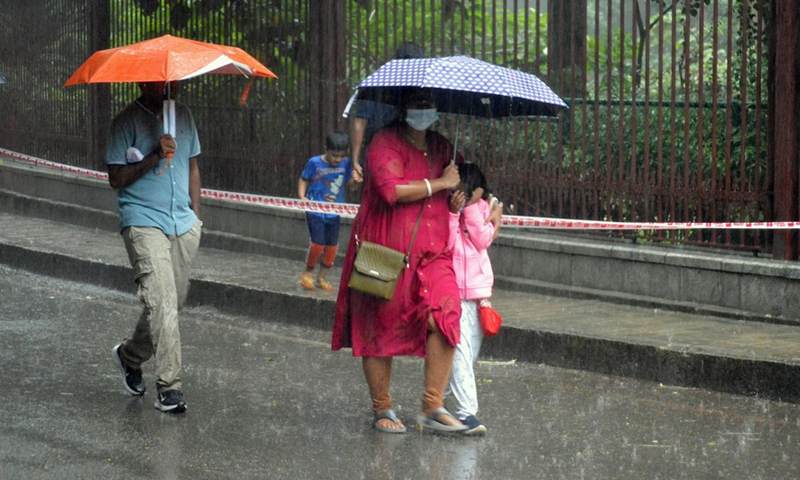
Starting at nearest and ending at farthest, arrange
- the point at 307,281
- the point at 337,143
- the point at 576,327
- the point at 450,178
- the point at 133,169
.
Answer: the point at 450,178 → the point at 133,169 → the point at 576,327 → the point at 337,143 → the point at 307,281

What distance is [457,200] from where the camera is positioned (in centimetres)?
686

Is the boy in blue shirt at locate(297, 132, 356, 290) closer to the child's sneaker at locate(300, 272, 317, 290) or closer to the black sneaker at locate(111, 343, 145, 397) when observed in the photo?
the child's sneaker at locate(300, 272, 317, 290)

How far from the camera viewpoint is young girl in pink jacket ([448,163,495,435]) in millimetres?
6934

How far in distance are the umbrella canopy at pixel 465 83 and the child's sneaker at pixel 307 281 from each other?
3.94 m

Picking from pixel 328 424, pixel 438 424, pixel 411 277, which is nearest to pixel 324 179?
pixel 328 424

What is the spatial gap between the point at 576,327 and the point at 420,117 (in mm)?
2808

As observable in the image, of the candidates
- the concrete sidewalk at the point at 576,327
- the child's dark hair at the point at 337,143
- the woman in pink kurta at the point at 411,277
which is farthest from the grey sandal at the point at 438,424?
the child's dark hair at the point at 337,143

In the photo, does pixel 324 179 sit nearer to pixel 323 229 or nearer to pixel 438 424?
pixel 323 229

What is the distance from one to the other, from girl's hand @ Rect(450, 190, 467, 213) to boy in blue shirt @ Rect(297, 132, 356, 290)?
162 inches

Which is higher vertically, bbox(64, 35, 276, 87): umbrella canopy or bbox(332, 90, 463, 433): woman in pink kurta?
bbox(64, 35, 276, 87): umbrella canopy

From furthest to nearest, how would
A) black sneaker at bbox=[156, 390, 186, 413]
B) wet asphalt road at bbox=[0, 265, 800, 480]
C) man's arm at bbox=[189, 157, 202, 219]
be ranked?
man's arm at bbox=[189, 157, 202, 219] → black sneaker at bbox=[156, 390, 186, 413] → wet asphalt road at bbox=[0, 265, 800, 480]

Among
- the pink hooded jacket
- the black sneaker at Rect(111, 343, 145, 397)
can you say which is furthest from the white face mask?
the black sneaker at Rect(111, 343, 145, 397)

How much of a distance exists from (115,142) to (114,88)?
1032cm

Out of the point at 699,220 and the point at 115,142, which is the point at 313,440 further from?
the point at 699,220
